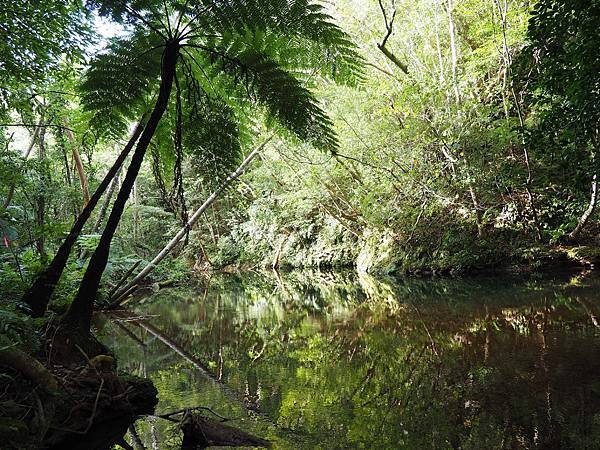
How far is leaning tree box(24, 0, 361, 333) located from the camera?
213cm

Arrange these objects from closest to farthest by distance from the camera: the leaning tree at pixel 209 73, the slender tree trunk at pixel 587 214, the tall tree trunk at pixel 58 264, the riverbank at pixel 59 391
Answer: the riverbank at pixel 59 391, the leaning tree at pixel 209 73, the tall tree trunk at pixel 58 264, the slender tree trunk at pixel 587 214

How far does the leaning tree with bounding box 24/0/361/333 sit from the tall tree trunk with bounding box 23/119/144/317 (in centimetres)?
2

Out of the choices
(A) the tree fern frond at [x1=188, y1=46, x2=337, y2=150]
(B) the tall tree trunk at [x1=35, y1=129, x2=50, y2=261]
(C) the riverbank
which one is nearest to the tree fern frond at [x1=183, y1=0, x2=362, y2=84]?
(A) the tree fern frond at [x1=188, y1=46, x2=337, y2=150]

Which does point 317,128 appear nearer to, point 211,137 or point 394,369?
point 211,137

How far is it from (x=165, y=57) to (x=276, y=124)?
780 millimetres

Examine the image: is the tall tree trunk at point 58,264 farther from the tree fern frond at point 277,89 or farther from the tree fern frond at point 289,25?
the tree fern frond at point 289,25

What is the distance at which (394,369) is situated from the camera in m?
3.37

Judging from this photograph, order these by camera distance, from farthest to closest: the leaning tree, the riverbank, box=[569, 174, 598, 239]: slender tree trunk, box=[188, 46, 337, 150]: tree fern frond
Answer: box=[569, 174, 598, 239]: slender tree trunk < box=[188, 46, 337, 150]: tree fern frond < the leaning tree < the riverbank

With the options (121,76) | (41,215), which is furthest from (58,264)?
(41,215)

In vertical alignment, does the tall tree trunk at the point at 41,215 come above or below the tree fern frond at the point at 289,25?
below

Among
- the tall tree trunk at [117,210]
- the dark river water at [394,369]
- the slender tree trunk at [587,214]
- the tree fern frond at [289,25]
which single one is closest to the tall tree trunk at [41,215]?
the tall tree trunk at [117,210]

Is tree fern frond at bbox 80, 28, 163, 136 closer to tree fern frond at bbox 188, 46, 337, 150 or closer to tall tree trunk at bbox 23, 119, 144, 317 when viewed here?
tall tree trunk at bbox 23, 119, 144, 317

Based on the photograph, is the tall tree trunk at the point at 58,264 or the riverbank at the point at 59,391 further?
the tall tree trunk at the point at 58,264

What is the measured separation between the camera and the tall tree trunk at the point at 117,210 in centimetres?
215
